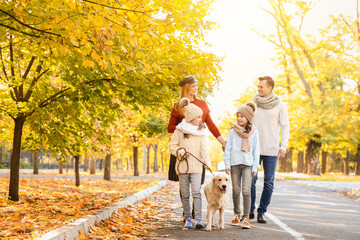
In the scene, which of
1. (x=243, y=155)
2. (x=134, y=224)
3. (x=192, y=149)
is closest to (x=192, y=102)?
(x=192, y=149)

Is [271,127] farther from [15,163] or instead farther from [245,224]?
[15,163]

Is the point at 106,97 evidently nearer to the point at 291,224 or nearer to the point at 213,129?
the point at 213,129

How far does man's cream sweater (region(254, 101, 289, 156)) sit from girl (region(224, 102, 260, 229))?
1.61 feet

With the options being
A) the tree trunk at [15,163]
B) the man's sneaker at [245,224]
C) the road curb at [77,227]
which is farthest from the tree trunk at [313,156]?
the man's sneaker at [245,224]

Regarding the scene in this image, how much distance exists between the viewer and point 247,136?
274 inches

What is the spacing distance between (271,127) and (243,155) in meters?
1.00

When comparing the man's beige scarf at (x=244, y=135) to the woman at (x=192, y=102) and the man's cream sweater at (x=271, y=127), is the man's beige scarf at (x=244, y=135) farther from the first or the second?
the man's cream sweater at (x=271, y=127)

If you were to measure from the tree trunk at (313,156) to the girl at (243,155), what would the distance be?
33.4 meters

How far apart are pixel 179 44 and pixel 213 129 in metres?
3.18

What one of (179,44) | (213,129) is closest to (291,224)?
(213,129)

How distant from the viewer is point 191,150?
6738 millimetres

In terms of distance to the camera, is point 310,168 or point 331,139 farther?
point 310,168

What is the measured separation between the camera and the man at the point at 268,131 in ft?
24.8

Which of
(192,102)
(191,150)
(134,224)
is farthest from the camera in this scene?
(134,224)
